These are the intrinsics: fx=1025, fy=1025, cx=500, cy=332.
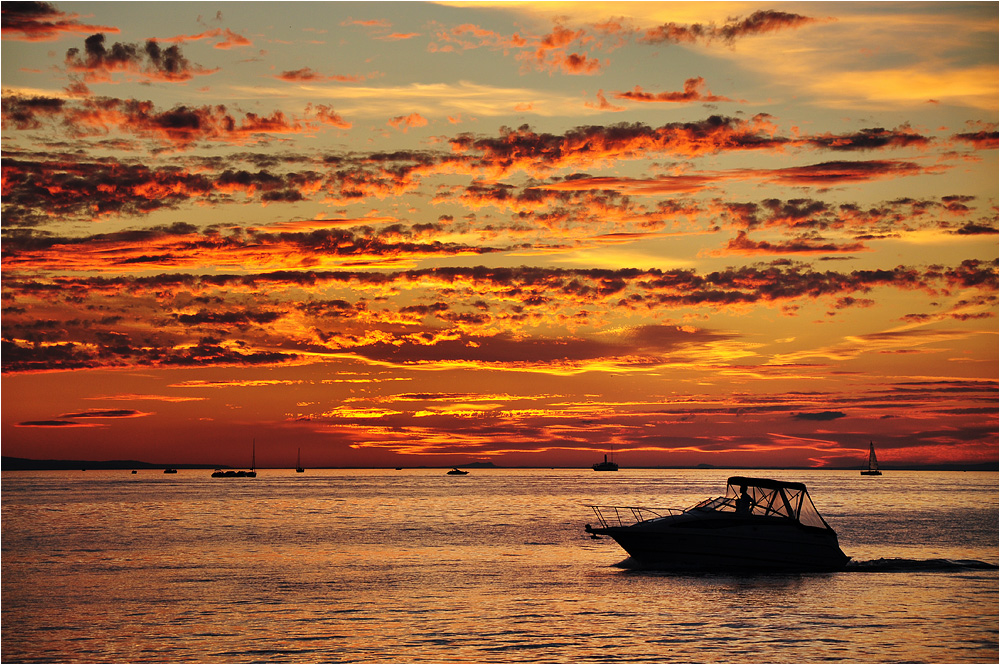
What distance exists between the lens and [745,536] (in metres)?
54.4

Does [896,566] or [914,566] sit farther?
[914,566]

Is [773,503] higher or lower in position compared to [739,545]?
higher

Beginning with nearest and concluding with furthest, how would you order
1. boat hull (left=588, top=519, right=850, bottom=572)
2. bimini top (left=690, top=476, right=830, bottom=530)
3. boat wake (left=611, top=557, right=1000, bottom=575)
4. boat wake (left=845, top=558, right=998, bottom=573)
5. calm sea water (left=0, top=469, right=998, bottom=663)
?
calm sea water (left=0, top=469, right=998, bottom=663) → boat hull (left=588, top=519, right=850, bottom=572) → bimini top (left=690, top=476, right=830, bottom=530) → boat wake (left=611, top=557, right=1000, bottom=575) → boat wake (left=845, top=558, right=998, bottom=573)

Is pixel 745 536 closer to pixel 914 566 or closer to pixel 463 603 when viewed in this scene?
pixel 914 566

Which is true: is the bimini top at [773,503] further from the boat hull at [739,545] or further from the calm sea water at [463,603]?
the calm sea water at [463,603]

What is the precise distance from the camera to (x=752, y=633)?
40219 millimetres

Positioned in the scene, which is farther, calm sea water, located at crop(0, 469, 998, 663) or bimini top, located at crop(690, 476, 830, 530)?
bimini top, located at crop(690, 476, 830, 530)

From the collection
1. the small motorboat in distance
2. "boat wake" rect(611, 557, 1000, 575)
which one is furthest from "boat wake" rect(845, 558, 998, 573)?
the small motorboat in distance

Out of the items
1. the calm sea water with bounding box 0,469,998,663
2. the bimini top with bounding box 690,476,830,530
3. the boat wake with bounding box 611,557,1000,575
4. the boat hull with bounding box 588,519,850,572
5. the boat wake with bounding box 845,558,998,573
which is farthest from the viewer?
the boat wake with bounding box 845,558,998,573

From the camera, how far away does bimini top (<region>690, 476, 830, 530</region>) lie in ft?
182

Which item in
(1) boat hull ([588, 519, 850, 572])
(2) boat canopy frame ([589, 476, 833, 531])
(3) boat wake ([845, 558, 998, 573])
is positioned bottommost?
(3) boat wake ([845, 558, 998, 573])

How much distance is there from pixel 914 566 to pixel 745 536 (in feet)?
43.5

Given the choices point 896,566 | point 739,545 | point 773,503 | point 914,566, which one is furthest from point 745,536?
point 914,566

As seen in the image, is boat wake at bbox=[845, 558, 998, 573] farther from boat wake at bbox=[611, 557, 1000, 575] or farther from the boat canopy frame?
the boat canopy frame
